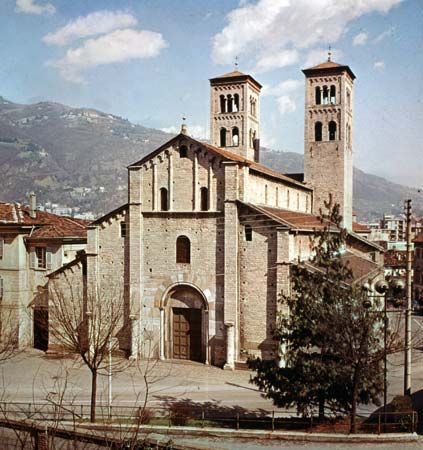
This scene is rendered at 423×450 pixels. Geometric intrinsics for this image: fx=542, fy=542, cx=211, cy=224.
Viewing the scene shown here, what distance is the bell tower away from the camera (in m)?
49.6

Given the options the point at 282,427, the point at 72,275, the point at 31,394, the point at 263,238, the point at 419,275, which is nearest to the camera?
the point at 282,427

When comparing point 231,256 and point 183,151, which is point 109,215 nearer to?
point 183,151

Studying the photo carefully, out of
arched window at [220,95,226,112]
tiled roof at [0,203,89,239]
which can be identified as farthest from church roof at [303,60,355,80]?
tiled roof at [0,203,89,239]

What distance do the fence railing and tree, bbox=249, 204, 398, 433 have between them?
0.61 m

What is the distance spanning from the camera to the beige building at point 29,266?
34031 millimetres

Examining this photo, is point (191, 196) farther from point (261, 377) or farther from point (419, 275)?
point (419, 275)

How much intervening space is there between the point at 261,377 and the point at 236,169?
12621mm

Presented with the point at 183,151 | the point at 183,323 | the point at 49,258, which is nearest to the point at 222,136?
the point at 183,151

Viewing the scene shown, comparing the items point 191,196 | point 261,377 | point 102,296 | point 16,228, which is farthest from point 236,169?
point 16,228

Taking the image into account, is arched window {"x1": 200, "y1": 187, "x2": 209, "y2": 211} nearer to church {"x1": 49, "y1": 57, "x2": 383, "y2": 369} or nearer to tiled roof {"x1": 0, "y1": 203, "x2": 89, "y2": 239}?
church {"x1": 49, "y1": 57, "x2": 383, "y2": 369}

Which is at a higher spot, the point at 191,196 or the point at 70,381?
the point at 191,196

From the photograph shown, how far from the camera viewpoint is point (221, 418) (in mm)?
20109

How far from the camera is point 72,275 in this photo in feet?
107

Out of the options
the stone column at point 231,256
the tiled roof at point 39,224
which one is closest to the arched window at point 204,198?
the stone column at point 231,256
